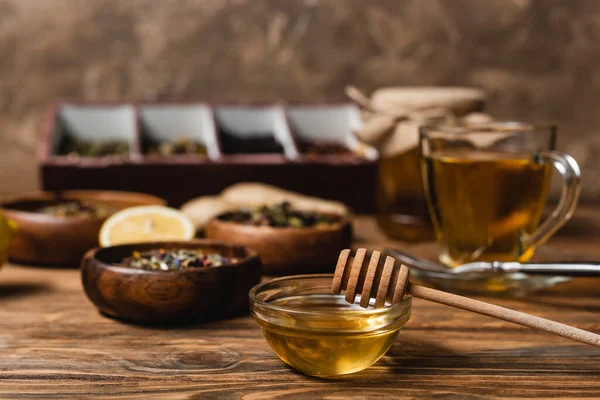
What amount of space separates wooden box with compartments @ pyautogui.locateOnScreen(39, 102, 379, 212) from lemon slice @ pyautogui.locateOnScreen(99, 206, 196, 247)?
469 mm

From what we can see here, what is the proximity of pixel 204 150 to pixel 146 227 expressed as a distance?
30.8 inches

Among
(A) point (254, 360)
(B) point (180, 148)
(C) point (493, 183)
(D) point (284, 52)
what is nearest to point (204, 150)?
(B) point (180, 148)

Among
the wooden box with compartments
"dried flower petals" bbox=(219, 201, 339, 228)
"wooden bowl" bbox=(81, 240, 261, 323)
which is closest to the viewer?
"wooden bowl" bbox=(81, 240, 261, 323)

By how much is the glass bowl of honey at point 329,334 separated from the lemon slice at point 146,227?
49 centimetres

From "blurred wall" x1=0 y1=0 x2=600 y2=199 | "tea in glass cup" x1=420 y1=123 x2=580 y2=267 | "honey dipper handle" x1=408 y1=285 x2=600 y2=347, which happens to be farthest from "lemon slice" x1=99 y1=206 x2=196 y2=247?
"blurred wall" x1=0 y1=0 x2=600 y2=199

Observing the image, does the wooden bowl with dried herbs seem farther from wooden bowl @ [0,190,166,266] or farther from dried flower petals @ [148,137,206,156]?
dried flower petals @ [148,137,206,156]

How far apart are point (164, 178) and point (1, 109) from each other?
1.00 m

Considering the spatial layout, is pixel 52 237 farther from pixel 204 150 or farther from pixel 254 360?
pixel 204 150

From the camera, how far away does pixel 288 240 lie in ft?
3.92

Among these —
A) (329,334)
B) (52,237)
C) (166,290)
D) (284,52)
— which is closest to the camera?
(329,334)

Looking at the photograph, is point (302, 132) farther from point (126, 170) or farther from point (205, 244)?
point (205, 244)

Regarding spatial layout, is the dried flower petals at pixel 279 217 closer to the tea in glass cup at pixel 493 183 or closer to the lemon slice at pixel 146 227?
the lemon slice at pixel 146 227

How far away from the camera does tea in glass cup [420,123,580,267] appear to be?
115 cm

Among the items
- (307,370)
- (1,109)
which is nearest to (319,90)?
(1,109)
